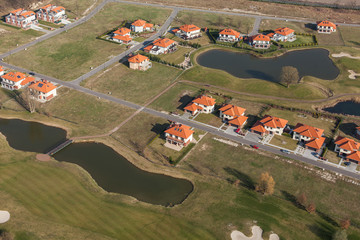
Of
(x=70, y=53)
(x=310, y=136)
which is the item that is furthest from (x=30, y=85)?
(x=310, y=136)

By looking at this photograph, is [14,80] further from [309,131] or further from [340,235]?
[340,235]

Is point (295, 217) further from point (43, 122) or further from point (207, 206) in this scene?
point (43, 122)

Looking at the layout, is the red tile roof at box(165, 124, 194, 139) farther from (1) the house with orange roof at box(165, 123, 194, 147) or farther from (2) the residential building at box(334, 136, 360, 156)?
(2) the residential building at box(334, 136, 360, 156)

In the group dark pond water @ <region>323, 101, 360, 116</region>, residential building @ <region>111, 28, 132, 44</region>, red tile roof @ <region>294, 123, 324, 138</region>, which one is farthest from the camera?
residential building @ <region>111, 28, 132, 44</region>

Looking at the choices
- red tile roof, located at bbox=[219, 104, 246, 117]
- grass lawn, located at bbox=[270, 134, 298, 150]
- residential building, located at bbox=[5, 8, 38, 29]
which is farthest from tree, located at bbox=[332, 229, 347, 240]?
residential building, located at bbox=[5, 8, 38, 29]

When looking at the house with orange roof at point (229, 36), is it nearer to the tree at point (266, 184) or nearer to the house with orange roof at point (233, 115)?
the house with orange roof at point (233, 115)
